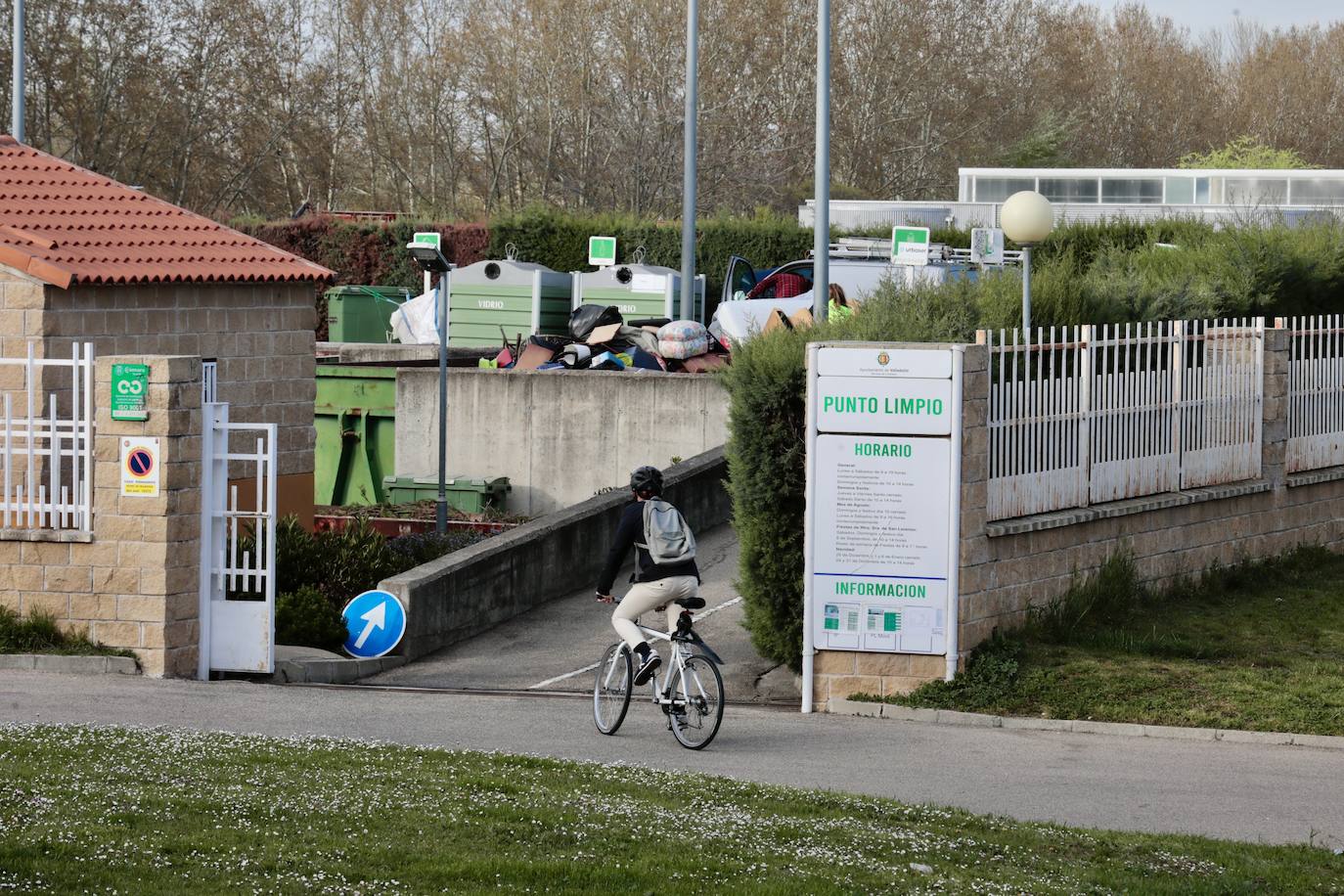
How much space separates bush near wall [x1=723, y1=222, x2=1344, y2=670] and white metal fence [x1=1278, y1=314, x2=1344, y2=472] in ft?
2.74

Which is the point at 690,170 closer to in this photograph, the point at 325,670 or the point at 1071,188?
the point at 325,670

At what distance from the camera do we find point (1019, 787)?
31.4 ft

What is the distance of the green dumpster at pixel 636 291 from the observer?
29.0 metres

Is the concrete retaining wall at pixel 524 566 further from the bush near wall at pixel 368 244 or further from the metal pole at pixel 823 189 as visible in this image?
the bush near wall at pixel 368 244

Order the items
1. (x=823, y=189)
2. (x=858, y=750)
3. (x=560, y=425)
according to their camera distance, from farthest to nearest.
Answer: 1. (x=560, y=425)
2. (x=823, y=189)
3. (x=858, y=750)

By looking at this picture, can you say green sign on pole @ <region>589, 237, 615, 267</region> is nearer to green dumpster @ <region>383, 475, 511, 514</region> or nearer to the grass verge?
green dumpster @ <region>383, 475, 511, 514</region>

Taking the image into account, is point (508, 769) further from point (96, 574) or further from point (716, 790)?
point (96, 574)

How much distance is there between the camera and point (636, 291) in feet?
95.8

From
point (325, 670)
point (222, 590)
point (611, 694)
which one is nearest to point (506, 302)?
point (325, 670)

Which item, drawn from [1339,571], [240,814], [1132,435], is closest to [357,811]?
[240,814]

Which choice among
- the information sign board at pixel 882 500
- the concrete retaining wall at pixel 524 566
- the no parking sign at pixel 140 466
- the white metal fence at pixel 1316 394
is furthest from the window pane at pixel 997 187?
the no parking sign at pixel 140 466

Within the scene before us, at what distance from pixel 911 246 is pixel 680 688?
12177 mm

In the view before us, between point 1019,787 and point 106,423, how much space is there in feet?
20.8

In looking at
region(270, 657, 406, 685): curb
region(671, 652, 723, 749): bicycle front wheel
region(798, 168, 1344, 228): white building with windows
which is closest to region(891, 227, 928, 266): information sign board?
region(270, 657, 406, 685): curb
